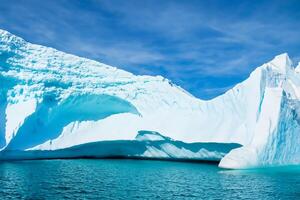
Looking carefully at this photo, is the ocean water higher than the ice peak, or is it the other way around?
the ice peak

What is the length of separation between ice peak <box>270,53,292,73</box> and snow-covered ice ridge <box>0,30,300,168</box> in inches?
2.7

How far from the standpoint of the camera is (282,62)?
2823 centimetres

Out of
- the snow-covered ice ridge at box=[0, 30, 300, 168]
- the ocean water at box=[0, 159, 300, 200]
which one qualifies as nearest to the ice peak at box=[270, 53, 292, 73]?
the snow-covered ice ridge at box=[0, 30, 300, 168]

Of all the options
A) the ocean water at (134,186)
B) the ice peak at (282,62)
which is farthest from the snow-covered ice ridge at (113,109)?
the ocean water at (134,186)

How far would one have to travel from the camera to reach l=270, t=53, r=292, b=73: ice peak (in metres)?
27.9

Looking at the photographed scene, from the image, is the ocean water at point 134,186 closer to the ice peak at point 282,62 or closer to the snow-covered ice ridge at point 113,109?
the snow-covered ice ridge at point 113,109

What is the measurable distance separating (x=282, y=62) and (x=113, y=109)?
502 inches

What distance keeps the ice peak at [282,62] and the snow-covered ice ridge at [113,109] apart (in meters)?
0.07

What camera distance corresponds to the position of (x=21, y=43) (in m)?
27.1

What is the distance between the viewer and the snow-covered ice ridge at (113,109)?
25406mm

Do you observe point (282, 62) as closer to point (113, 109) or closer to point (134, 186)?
point (113, 109)

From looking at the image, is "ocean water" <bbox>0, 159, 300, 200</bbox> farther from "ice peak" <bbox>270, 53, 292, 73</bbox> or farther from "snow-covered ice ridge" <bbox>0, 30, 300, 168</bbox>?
"ice peak" <bbox>270, 53, 292, 73</bbox>

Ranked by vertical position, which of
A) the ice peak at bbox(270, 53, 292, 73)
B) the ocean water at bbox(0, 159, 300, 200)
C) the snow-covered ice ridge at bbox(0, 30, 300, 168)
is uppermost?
the ice peak at bbox(270, 53, 292, 73)

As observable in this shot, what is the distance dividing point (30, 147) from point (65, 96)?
4178 millimetres
